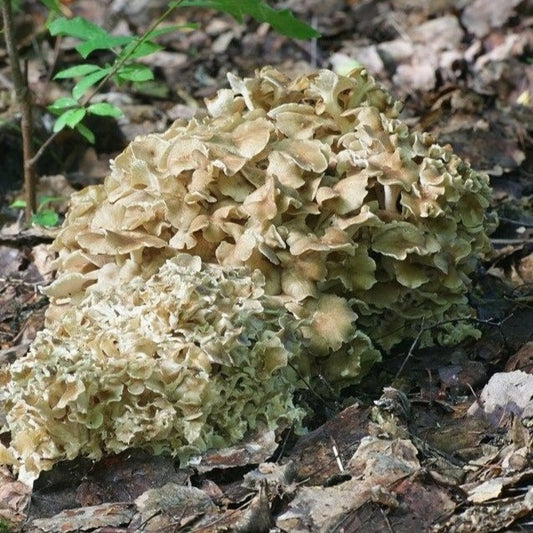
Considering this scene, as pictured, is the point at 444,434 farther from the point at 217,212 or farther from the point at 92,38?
the point at 92,38

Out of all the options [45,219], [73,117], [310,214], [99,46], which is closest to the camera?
[310,214]

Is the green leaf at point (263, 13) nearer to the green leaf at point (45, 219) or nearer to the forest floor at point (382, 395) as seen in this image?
the green leaf at point (45, 219)

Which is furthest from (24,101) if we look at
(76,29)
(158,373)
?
(158,373)

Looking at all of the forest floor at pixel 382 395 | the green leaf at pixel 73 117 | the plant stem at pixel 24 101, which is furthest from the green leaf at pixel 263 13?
the forest floor at pixel 382 395

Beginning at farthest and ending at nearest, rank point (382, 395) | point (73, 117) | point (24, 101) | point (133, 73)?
point (24, 101), point (133, 73), point (73, 117), point (382, 395)

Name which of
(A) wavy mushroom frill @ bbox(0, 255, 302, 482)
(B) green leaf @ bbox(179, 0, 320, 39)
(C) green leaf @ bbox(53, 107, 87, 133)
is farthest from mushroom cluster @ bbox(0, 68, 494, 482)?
(C) green leaf @ bbox(53, 107, 87, 133)

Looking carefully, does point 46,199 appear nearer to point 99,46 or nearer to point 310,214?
point 99,46

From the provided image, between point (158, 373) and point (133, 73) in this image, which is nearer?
point (158, 373)
